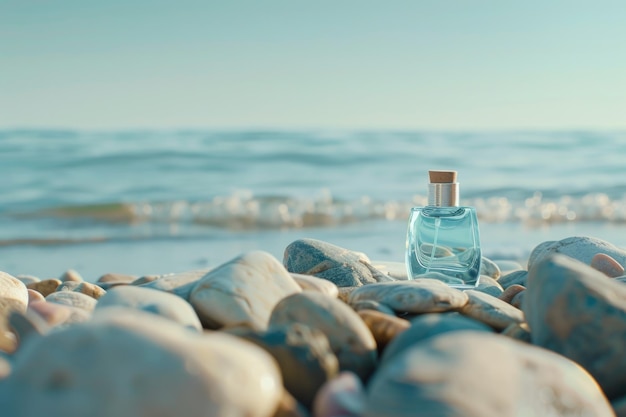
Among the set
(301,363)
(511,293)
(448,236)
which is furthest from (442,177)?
(301,363)

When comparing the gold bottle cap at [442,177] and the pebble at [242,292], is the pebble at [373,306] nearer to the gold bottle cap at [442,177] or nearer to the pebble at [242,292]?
the pebble at [242,292]

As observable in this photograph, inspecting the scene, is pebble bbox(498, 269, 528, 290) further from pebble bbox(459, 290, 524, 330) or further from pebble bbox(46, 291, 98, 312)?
pebble bbox(46, 291, 98, 312)

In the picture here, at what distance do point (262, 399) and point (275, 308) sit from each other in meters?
0.59

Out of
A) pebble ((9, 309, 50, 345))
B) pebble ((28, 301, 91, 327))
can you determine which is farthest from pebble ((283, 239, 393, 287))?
pebble ((9, 309, 50, 345))

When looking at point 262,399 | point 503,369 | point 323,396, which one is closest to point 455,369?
point 503,369

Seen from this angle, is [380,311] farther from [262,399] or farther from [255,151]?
[255,151]

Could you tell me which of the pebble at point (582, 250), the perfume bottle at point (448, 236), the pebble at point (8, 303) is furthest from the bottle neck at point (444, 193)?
the pebble at point (8, 303)

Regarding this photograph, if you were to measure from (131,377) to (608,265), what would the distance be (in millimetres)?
2044

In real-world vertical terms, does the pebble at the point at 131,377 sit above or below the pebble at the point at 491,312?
above

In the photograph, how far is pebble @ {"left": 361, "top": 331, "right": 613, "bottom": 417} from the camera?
1283 millimetres

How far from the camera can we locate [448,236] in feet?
9.11

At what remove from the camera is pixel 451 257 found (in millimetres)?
2793

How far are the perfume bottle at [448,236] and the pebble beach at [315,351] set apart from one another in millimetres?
512

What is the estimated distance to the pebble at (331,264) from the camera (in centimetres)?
275
